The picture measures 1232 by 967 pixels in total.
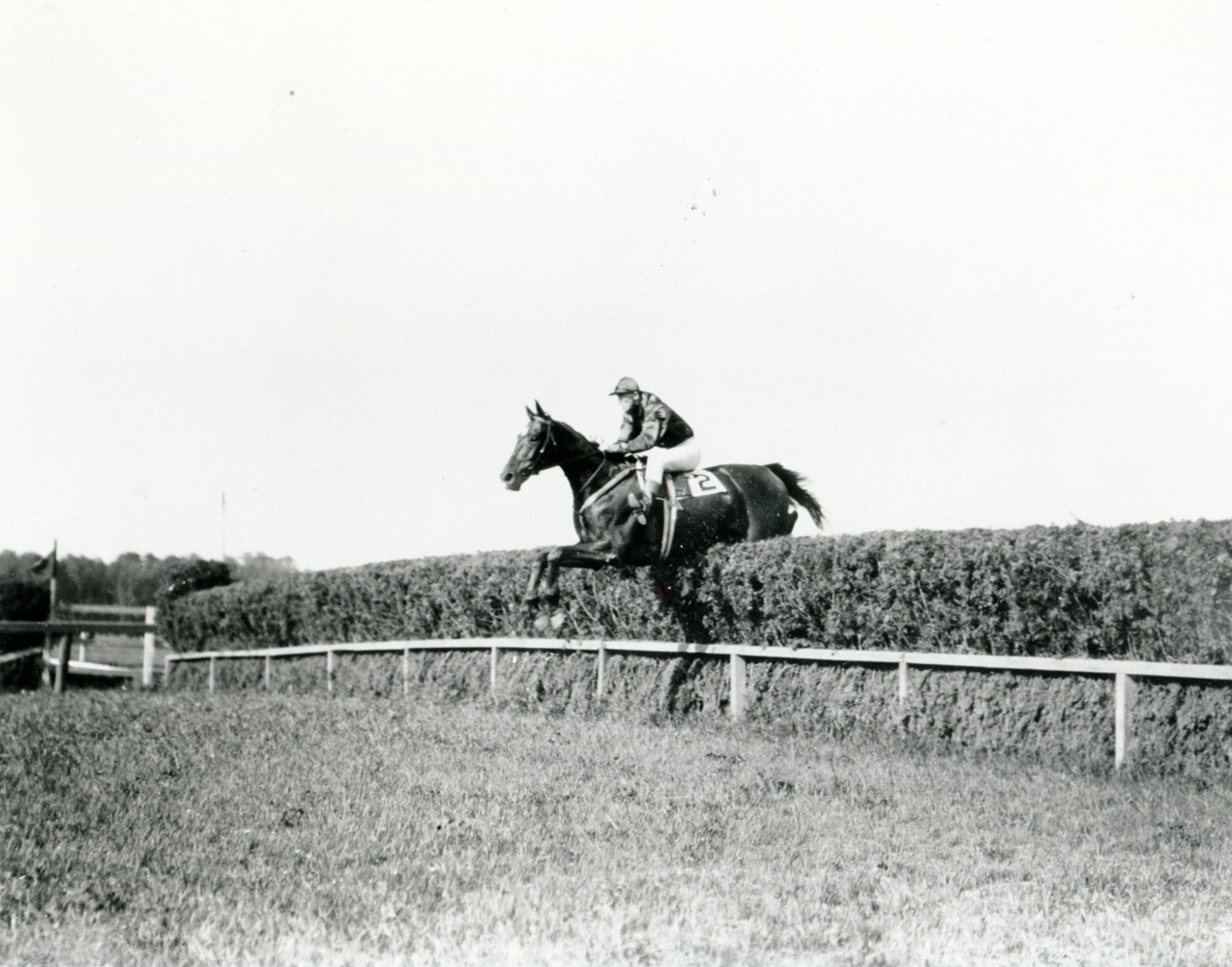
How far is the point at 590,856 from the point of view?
19.9 feet

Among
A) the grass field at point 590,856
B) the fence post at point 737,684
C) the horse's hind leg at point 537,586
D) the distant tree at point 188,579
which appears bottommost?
the grass field at point 590,856

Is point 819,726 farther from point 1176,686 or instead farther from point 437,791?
point 437,791

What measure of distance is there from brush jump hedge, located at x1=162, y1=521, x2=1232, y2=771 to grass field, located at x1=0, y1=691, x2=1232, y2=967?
58 centimetres

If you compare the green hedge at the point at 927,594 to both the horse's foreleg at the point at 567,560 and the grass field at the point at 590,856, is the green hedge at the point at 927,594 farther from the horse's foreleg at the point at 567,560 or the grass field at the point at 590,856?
the grass field at the point at 590,856

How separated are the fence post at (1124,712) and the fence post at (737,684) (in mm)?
3832

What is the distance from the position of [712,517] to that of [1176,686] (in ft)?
18.0

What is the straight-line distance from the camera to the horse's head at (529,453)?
12680 millimetres

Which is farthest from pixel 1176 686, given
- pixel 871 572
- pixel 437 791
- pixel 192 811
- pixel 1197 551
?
pixel 192 811

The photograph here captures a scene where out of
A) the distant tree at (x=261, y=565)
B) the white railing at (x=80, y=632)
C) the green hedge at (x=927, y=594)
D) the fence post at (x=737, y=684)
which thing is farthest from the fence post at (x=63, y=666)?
the distant tree at (x=261, y=565)

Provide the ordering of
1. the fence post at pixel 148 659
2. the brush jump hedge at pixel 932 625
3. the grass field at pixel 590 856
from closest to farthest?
the grass field at pixel 590 856
the brush jump hedge at pixel 932 625
the fence post at pixel 148 659

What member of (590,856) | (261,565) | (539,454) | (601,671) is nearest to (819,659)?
(601,671)

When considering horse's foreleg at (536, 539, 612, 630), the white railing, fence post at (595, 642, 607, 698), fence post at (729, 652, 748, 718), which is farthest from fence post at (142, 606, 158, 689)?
fence post at (729, 652, 748, 718)

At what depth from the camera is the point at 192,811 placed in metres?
6.93

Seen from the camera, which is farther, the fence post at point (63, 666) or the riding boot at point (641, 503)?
the fence post at point (63, 666)
